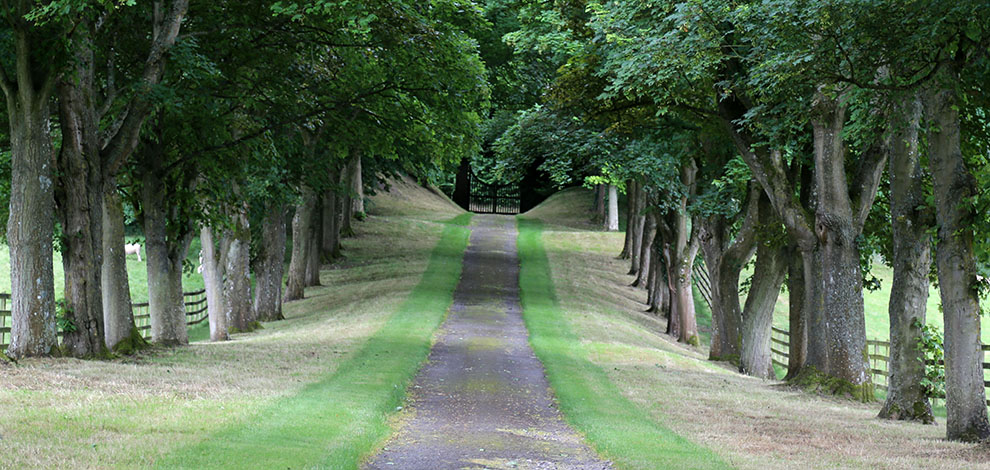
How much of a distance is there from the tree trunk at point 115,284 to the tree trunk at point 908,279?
1241cm

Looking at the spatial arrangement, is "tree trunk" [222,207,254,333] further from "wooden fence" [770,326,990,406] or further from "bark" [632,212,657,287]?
"bark" [632,212,657,287]

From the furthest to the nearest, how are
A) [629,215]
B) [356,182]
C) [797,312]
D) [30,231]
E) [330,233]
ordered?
[356,182]
[629,215]
[330,233]
[797,312]
[30,231]

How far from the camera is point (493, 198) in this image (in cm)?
7006

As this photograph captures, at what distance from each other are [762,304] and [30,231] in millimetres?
14200

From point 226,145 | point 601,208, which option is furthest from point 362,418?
point 601,208

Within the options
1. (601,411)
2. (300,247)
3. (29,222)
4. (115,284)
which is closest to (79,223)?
(29,222)

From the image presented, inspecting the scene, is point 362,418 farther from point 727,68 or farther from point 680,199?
point 680,199

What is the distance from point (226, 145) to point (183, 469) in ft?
34.8

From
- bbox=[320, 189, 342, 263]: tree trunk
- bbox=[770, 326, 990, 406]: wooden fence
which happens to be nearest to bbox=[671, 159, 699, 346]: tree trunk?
bbox=[770, 326, 990, 406]: wooden fence

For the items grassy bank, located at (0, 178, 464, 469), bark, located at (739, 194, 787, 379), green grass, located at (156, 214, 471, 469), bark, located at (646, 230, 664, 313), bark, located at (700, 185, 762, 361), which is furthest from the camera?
bark, located at (646, 230, 664, 313)

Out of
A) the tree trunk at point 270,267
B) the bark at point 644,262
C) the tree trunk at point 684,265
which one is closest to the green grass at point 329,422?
the tree trunk at point 270,267

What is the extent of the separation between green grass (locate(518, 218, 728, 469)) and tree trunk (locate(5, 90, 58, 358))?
7.93 m

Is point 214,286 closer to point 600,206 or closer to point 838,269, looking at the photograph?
point 838,269

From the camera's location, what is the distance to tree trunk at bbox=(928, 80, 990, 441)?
1042cm
